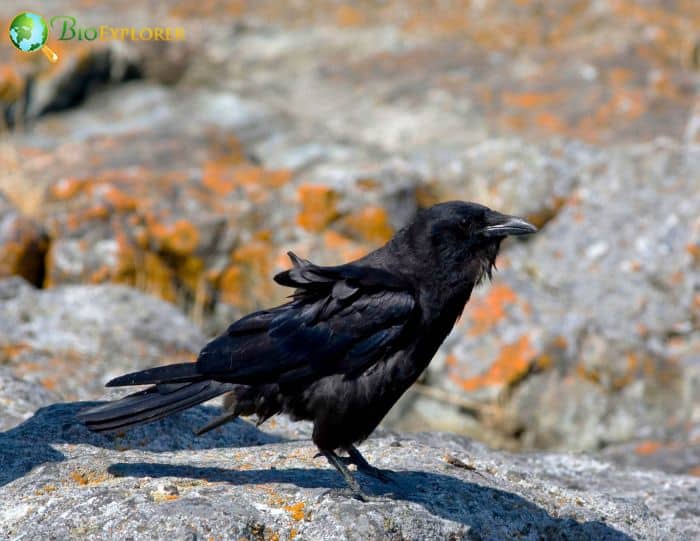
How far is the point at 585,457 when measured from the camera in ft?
19.2

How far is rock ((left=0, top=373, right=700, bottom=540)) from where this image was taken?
150 inches

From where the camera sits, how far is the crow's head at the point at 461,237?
15.4 feet

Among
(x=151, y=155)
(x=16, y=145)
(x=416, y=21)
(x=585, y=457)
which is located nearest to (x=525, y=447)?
(x=585, y=457)

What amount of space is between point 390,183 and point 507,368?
7.39 feet

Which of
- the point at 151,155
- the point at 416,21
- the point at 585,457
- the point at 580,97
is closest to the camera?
the point at 585,457

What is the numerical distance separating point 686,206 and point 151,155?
16.9 ft

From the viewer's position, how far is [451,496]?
4.36 metres

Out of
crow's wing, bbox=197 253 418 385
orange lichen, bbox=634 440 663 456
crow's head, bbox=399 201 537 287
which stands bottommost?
orange lichen, bbox=634 440 663 456

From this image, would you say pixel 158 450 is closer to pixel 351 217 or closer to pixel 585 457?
pixel 585 457

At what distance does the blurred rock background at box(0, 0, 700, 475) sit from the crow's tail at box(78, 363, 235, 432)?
1.56 m

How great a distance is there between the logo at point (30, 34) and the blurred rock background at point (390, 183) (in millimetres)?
223

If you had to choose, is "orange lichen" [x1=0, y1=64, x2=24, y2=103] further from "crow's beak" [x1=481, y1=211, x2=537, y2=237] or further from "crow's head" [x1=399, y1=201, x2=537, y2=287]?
"crow's beak" [x1=481, y1=211, x2=537, y2=237]

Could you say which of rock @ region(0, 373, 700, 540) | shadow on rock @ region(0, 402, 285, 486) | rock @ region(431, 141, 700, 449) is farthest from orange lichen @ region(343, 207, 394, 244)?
shadow on rock @ region(0, 402, 285, 486)

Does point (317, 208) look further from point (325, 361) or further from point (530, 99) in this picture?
point (325, 361)
